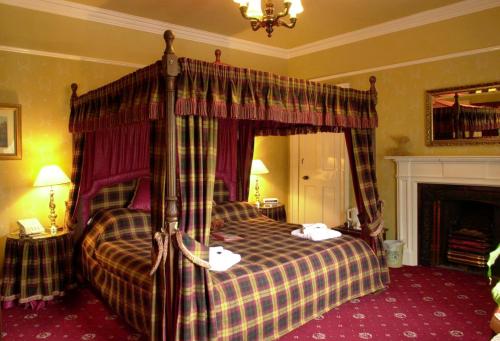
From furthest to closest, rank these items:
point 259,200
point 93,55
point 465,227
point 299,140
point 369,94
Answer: point 299,140 → point 259,200 → point 465,227 → point 93,55 → point 369,94

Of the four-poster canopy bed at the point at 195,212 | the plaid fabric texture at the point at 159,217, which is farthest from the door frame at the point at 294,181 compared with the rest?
the plaid fabric texture at the point at 159,217

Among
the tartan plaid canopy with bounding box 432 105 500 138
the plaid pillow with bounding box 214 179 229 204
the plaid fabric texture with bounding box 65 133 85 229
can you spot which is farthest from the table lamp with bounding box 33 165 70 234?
the tartan plaid canopy with bounding box 432 105 500 138

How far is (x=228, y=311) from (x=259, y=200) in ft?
10.5

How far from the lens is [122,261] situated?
125 inches

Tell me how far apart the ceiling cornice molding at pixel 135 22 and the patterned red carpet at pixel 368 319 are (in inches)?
116

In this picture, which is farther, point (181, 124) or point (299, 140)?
point (299, 140)

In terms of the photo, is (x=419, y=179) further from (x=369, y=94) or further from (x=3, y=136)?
(x=3, y=136)

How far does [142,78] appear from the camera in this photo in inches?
101

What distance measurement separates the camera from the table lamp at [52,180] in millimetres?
3807

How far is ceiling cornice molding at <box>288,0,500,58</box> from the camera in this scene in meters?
4.27

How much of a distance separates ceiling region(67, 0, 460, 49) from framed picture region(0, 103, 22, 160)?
1.35m

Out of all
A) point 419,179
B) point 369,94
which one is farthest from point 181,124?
point 419,179

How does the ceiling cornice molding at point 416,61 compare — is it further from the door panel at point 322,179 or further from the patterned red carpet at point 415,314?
the patterned red carpet at point 415,314

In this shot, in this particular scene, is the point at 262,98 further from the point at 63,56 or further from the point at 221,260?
the point at 63,56
